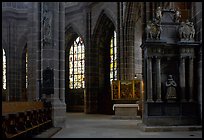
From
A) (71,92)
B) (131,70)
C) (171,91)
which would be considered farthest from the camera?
(71,92)

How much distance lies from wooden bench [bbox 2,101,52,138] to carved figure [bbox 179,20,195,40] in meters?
6.25

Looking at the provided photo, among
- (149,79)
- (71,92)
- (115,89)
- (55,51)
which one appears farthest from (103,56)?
(149,79)

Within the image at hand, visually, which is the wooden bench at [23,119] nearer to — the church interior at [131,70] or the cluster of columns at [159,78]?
the church interior at [131,70]

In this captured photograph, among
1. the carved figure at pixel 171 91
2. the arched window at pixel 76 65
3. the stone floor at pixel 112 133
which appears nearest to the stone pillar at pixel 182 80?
the carved figure at pixel 171 91

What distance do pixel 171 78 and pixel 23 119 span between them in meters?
6.16

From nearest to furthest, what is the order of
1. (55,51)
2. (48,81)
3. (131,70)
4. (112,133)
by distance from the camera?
(112,133), (48,81), (55,51), (131,70)

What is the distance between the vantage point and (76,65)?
118 ft

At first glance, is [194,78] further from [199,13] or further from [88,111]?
[88,111]

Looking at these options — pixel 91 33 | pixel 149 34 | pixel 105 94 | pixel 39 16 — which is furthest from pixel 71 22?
pixel 149 34

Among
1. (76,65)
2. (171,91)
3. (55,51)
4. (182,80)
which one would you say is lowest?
(171,91)

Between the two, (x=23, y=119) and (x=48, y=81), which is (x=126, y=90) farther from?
(x=23, y=119)

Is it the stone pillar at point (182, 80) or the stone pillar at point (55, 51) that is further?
the stone pillar at point (55, 51)

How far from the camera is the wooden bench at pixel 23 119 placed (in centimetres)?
912

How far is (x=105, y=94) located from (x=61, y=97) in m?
15.6
